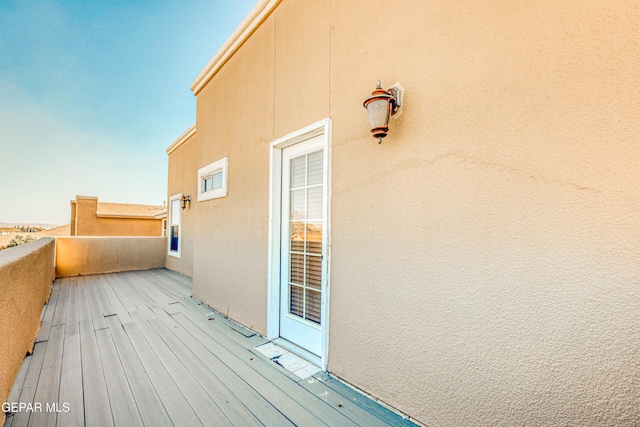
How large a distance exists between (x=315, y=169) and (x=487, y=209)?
169cm

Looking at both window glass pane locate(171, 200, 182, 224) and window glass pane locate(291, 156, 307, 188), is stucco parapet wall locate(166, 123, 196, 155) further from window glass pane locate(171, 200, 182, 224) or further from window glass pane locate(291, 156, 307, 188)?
window glass pane locate(291, 156, 307, 188)

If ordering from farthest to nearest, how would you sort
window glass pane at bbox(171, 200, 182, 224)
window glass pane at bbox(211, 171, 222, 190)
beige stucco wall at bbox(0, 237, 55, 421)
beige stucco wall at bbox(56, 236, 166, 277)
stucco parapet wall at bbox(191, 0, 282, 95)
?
1. window glass pane at bbox(171, 200, 182, 224)
2. beige stucco wall at bbox(56, 236, 166, 277)
3. window glass pane at bbox(211, 171, 222, 190)
4. stucco parapet wall at bbox(191, 0, 282, 95)
5. beige stucco wall at bbox(0, 237, 55, 421)

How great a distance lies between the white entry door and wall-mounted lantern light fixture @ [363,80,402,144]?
689 millimetres

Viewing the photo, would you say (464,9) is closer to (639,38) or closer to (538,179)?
(639,38)

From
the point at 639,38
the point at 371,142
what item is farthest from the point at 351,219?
the point at 639,38

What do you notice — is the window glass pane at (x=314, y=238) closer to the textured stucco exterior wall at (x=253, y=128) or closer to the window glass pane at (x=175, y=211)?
the textured stucco exterior wall at (x=253, y=128)

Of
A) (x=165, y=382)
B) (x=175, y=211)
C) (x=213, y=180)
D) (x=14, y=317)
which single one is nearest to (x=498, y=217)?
(x=165, y=382)

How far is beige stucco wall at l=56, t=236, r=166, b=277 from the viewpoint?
6512 millimetres

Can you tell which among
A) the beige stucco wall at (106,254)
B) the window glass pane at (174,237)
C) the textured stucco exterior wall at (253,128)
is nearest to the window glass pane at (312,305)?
the textured stucco exterior wall at (253,128)

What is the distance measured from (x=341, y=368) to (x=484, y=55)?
2.53m

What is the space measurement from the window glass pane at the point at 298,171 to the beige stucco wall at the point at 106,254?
7139 millimetres

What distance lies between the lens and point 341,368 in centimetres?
211

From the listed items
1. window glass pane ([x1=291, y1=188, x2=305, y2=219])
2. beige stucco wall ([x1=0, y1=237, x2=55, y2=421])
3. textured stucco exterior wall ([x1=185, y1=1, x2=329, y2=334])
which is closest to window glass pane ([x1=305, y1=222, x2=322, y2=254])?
window glass pane ([x1=291, y1=188, x2=305, y2=219])

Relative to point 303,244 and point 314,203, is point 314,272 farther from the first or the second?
point 314,203
